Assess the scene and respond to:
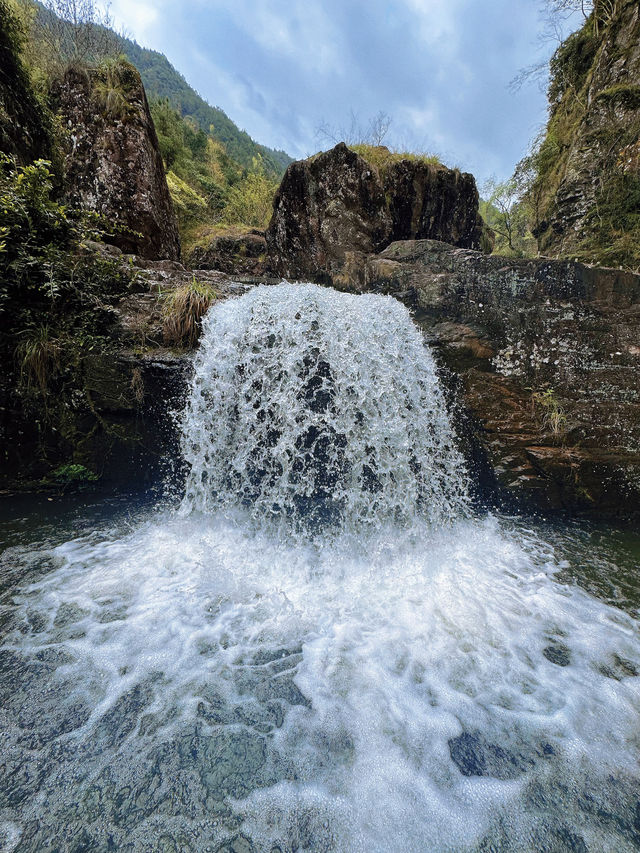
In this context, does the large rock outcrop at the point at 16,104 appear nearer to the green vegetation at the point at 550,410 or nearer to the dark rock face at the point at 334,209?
the dark rock face at the point at 334,209

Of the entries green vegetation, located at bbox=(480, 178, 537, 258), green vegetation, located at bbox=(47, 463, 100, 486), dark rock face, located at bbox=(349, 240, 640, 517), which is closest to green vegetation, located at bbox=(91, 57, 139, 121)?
green vegetation, located at bbox=(47, 463, 100, 486)

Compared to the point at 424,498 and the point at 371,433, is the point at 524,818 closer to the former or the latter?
the point at 424,498

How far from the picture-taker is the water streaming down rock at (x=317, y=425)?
3.24 metres

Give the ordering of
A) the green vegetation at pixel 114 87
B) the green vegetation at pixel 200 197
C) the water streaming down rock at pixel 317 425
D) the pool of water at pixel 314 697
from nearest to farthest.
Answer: the pool of water at pixel 314 697 → the water streaming down rock at pixel 317 425 → the green vegetation at pixel 114 87 → the green vegetation at pixel 200 197

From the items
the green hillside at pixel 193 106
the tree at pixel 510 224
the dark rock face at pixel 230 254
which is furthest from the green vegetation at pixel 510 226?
the green hillside at pixel 193 106

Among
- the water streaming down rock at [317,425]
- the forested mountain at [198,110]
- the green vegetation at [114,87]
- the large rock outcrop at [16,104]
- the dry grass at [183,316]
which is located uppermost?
the forested mountain at [198,110]

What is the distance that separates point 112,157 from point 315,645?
7743 millimetres

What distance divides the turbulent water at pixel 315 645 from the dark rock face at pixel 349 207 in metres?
3.66

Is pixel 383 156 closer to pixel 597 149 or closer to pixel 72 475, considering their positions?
pixel 597 149

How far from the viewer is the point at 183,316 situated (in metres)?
3.76

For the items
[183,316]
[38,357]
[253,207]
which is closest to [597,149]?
[183,316]

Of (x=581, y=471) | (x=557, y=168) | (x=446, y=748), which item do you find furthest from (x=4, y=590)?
(x=557, y=168)

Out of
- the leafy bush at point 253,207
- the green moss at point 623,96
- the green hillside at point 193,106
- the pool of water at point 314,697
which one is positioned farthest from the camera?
the green hillside at point 193,106

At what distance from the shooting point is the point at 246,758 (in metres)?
1.42
